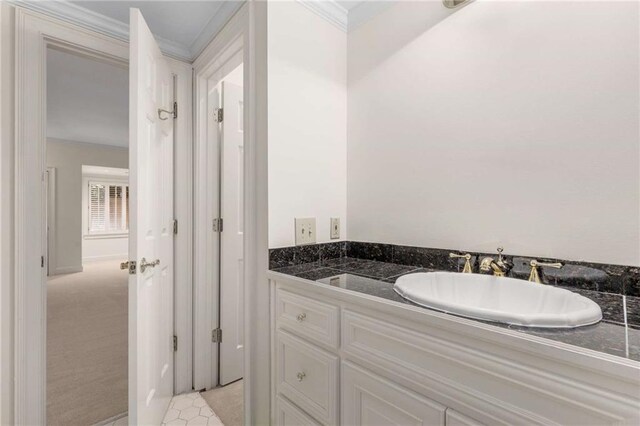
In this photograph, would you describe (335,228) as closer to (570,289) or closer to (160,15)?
(570,289)

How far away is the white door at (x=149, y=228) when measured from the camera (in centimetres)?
122

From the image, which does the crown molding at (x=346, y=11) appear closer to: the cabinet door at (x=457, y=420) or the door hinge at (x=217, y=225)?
the door hinge at (x=217, y=225)

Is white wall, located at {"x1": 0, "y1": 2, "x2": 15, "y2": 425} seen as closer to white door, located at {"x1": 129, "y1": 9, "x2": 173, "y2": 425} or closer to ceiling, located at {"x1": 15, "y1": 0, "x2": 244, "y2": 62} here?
ceiling, located at {"x1": 15, "y1": 0, "x2": 244, "y2": 62}

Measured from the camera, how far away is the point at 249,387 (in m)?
1.34

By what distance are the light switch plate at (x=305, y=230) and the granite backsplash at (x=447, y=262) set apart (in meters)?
0.03

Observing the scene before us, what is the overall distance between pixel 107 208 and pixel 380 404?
314 inches

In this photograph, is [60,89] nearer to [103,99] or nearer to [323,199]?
[103,99]

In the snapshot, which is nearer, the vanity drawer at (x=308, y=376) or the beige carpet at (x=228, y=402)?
the vanity drawer at (x=308, y=376)

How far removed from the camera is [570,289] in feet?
3.08

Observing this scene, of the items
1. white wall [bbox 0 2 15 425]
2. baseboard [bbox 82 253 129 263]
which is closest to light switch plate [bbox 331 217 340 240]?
white wall [bbox 0 2 15 425]

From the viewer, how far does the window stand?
6629mm

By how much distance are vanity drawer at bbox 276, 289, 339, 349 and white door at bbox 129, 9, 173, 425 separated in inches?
24.5

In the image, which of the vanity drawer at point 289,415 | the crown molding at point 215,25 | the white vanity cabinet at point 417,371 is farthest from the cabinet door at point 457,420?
the crown molding at point 215,25

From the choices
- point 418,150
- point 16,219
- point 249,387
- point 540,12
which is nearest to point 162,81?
point 16,219
